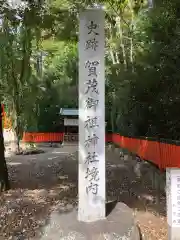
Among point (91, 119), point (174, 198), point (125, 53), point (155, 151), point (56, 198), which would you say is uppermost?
point (125, 53)

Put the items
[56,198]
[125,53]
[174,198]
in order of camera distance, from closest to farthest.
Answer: [174,198]
[56,198]
[125,53]

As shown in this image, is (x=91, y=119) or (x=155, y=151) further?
(x=155, y=151)

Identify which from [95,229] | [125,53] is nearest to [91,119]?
[95,229]

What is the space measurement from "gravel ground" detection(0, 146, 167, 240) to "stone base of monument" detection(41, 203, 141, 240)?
0.33 metres

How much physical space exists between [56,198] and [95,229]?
6.75 feet

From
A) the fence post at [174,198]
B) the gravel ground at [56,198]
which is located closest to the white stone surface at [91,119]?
the gravel ground at [56,198]

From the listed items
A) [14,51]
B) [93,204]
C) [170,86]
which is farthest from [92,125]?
[14,51]

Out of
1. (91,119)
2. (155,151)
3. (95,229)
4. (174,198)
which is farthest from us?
(155,151)

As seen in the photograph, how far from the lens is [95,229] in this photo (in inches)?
226

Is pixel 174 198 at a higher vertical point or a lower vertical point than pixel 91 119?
lower

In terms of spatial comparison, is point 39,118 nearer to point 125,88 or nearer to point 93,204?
point 125,88

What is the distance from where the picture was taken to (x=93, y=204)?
241 inches

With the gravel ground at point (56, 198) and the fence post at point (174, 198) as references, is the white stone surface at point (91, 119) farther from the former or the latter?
the fence post at point (174, 198)

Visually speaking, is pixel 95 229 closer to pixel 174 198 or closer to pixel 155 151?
pixel 174 198
